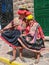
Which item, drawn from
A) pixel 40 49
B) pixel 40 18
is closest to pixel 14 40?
pixel 40 49

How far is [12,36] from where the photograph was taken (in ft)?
26.6

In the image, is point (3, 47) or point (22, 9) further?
point (3, 47)

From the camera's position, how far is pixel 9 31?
8.22 meters

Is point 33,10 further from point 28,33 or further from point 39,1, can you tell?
point 28,33

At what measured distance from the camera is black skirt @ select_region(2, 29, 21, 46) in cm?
805

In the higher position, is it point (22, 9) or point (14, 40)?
point (22, 9)

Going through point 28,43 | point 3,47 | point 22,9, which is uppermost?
point 22,9

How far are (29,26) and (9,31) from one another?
60 centimetres

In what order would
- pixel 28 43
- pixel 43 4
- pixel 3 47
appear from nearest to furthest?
1. pixel 28 43
2. pixel 3 47
3. pixel 43 4

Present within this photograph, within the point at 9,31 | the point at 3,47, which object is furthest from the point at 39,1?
the point at 9,31

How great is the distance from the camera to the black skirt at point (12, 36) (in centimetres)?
805

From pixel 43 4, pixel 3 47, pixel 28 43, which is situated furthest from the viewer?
pixel 43 4

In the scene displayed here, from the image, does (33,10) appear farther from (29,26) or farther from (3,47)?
(29,26)

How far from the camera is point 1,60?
8.16 metres
